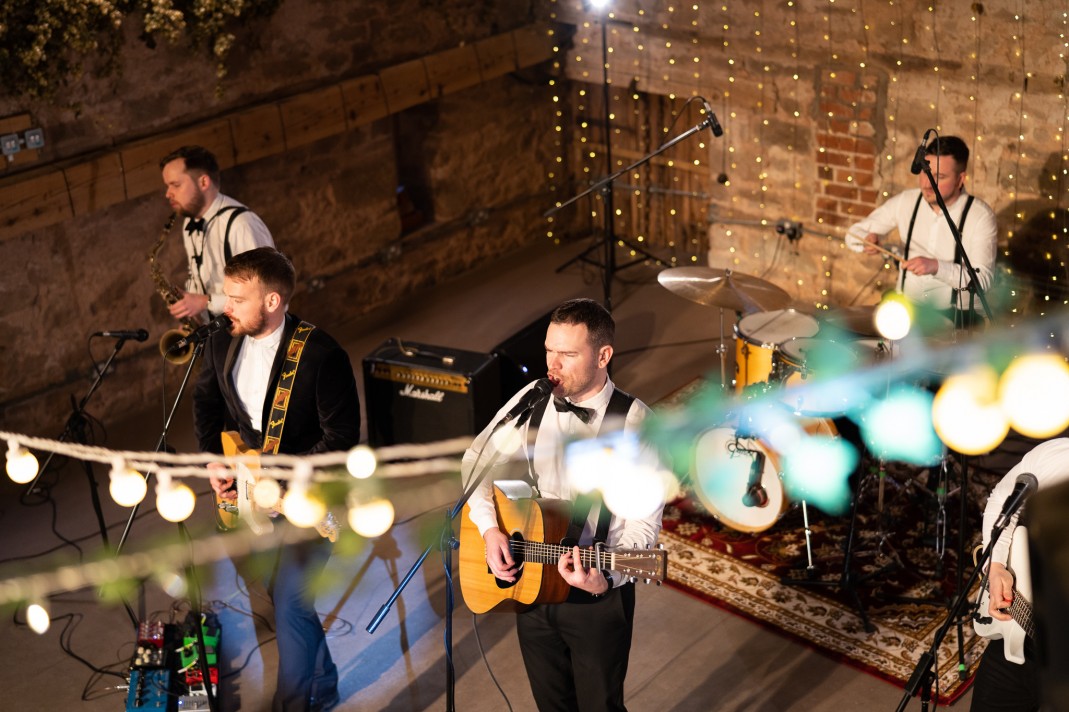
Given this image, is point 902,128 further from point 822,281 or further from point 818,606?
point 818,606

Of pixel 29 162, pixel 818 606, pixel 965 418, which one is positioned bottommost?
pixel 818 606

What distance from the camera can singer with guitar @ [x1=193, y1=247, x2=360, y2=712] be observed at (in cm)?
411

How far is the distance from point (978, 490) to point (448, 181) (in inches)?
191

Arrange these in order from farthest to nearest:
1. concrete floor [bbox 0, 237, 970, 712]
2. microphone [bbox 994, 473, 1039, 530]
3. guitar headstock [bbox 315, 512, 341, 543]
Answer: concrete floor [bbox 0, 237, 970, 712] → guitar headstock [bbox 315, 512, 341, 543] → microphone [bbox 994, 473, 1039, 530]

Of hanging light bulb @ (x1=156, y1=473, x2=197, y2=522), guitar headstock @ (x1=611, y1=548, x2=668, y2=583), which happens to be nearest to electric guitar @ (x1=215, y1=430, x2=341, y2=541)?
hanging light bulb @ (x1=156, y1=473, x2=197, y2=522)

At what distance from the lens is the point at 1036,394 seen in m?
5.54

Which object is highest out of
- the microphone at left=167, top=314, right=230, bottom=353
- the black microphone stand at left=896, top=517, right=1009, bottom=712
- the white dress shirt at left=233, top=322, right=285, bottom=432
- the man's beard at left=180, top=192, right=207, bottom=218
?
the man's beard at left=180, top=192, right=207, bottom=218

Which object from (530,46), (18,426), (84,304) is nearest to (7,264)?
(84,304)

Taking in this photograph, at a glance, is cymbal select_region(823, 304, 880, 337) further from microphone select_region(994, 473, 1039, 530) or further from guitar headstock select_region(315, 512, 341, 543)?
guitar headstock select_region(315, 512, 341, 543)

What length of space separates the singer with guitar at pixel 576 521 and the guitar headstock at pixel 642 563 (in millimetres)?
71

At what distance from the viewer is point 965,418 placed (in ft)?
17.7

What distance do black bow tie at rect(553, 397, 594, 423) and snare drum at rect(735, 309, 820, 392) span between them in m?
2.30

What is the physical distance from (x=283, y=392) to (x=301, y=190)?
13.8ft

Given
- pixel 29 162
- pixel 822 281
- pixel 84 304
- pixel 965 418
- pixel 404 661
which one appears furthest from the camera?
pixel 822 281
